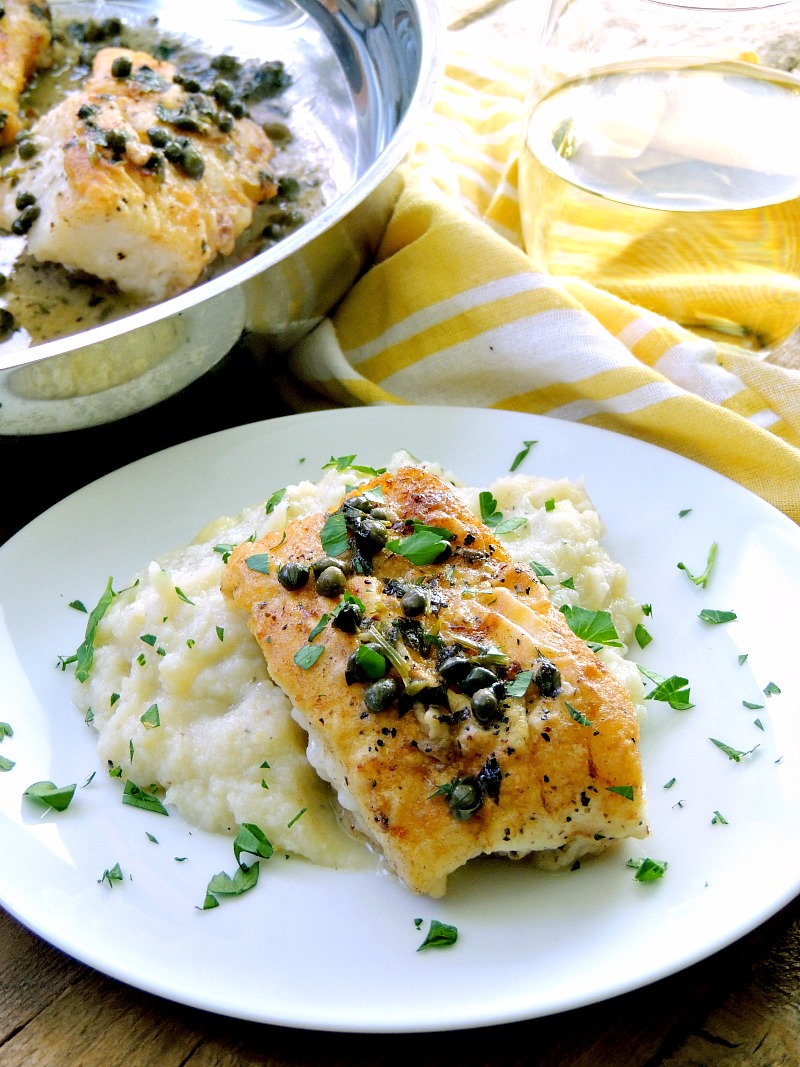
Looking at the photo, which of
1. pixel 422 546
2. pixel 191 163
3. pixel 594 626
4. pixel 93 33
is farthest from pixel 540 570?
pixel 93 33

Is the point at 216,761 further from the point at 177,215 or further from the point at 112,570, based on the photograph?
the point at 177,215

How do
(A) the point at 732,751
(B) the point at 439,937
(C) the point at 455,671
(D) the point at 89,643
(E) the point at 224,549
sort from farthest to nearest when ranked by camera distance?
1. (E) the point at 224,549
2. (D) the point at 89,643
3. (A) the point at 732,751
4. (C) the point at 455,671
5. (B) the point at 439,937

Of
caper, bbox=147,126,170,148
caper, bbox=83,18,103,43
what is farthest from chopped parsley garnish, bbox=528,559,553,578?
caper, bbox=83,18,103,43

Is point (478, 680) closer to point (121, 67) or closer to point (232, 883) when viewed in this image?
point (232, 883)

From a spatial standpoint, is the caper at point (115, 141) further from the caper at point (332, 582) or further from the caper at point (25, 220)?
the caper at point (332, 582)

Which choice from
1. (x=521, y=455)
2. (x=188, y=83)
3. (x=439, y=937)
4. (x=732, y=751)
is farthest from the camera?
(x=188, y=83)

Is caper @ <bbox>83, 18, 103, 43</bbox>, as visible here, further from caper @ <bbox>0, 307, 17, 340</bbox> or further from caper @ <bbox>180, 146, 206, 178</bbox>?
caper @ <bbox>0, 307, 17, 340</bbox>

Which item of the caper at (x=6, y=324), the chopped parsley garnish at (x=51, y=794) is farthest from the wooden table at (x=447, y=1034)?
the caper at (x=6, y=324)
